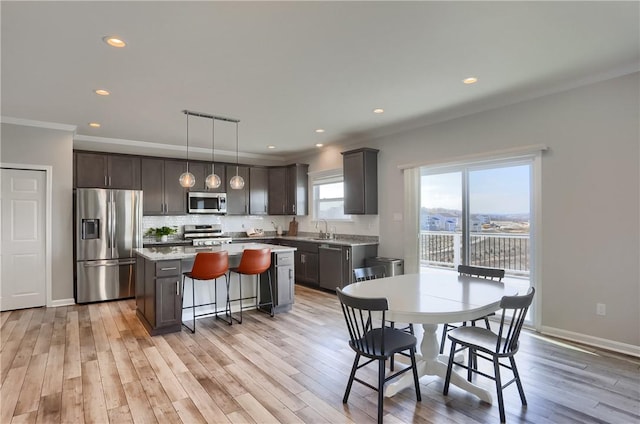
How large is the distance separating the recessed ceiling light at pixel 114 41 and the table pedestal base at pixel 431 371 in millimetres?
3281

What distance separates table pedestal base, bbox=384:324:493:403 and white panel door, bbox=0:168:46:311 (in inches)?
209

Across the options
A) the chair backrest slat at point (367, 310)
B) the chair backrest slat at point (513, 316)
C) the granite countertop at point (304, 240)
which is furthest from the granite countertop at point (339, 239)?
the chair backrest slat at point (513, 316)

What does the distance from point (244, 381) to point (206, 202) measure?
15.3ft

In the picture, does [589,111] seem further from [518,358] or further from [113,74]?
[113,74]

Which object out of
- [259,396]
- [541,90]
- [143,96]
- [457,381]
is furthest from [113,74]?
[541,90]

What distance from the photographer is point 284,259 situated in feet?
15.9

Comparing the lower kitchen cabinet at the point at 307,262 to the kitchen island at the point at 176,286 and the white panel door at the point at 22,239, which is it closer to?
the kitchen island at the point at 176,286

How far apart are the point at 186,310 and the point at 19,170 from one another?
3.22 meters

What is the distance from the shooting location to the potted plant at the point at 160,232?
6.29 meters

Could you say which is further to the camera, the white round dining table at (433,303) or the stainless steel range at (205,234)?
the stainless steel range at (205,234)

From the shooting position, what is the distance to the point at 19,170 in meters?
4.99

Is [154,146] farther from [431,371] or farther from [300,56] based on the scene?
[431,371]

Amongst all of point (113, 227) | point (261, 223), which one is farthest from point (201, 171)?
point (113, 227)

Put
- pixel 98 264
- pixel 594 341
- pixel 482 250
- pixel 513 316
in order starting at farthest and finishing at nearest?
pixel 98 264
pixel 482 250
pixel 594 341
pixel 513 316
